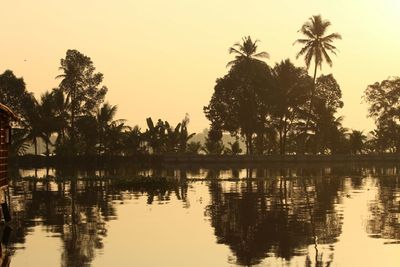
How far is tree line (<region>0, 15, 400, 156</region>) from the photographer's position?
72.6 m

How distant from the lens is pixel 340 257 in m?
15.8

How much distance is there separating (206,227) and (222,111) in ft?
185

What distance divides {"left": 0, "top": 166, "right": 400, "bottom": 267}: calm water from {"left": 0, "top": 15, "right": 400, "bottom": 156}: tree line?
35681 mm

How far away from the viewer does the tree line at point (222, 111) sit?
7262 cm

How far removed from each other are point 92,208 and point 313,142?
54461mm

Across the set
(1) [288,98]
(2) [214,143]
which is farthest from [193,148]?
(1) [288,98]

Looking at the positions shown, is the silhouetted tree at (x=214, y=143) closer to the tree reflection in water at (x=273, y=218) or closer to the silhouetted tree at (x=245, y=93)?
the silhouetted tree at (x=245, y=93)

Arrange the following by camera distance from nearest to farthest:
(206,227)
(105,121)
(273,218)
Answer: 1. (206,227)
2. (273,218)
3. (105,121)

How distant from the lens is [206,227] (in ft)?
69.7

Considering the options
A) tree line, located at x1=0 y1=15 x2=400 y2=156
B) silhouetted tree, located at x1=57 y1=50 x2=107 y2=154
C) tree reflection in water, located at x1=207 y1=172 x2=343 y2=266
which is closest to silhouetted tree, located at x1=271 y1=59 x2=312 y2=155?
tree line, located at x1=0 y1=15 x2=400 y2=156

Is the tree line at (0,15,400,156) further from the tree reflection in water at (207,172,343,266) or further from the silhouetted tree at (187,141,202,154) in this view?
the tree reflection in water at (207,172,343,266)

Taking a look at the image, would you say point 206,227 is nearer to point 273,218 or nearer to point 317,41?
point 273,218

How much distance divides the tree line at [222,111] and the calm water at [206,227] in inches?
1405

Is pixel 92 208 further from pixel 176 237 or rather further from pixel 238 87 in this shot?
pixel 238 87
